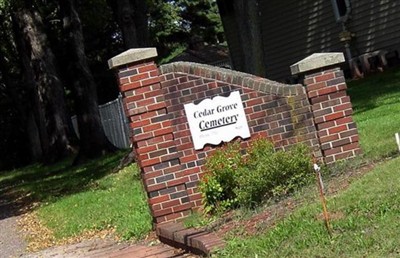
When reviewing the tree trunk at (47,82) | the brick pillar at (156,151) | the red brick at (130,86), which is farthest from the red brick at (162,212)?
the tree trunk at (47,82)

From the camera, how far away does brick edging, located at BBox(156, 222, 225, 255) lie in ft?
25.5

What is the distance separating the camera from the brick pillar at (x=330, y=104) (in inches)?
383

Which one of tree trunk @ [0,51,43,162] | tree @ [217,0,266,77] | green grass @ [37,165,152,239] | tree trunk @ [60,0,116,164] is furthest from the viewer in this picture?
tree trunk @ [0,51,43,162]

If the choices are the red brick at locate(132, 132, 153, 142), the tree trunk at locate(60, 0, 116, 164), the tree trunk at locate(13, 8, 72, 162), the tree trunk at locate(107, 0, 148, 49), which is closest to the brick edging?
the red brick at locate(132, 132, 153, 142)

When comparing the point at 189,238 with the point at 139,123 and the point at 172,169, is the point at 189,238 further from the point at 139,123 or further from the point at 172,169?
the point at 139,123

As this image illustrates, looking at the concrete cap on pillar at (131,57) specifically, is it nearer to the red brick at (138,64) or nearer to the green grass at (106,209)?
the red brick at (138,64)

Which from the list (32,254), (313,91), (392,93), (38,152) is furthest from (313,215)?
(38,152)

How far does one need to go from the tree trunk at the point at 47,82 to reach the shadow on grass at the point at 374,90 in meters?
11.4

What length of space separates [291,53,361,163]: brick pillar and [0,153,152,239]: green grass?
2.53m

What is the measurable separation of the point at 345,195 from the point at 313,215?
0.48 meters

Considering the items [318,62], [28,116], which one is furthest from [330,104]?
[28,116]

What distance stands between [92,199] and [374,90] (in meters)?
7.05

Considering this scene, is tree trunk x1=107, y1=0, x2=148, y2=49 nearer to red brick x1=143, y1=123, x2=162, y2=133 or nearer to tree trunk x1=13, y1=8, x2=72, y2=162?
red brick x1=143, y1=123, x2=162, y2=133

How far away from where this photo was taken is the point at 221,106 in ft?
32.5
